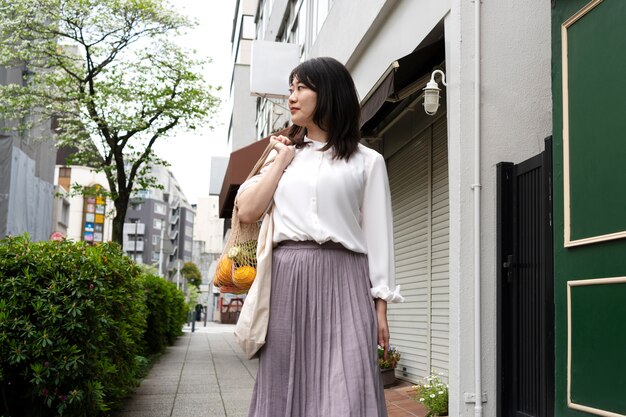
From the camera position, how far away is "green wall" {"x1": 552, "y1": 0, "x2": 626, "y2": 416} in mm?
3508

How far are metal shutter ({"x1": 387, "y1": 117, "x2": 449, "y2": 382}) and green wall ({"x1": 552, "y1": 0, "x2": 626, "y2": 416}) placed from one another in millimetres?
3365

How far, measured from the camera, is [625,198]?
11.3 feet

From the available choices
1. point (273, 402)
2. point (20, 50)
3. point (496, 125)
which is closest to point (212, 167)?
Answer: point (20, 50)

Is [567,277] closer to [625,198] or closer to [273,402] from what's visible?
[625,198]

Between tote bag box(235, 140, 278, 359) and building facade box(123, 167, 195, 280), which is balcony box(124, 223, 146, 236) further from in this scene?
tote bag box(235, 140, 278, 359)

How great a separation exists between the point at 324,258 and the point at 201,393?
624 cm

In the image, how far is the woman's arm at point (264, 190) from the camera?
246 centimetres

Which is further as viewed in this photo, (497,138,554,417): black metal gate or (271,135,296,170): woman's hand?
(497,138,554,417): black metal gate

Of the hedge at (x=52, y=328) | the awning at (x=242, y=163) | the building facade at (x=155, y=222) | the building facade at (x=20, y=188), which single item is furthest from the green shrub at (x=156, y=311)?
the building facade at (x=155, y=222)

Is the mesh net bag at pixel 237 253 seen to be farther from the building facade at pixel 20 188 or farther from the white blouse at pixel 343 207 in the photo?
the building facade at pixel 20 188

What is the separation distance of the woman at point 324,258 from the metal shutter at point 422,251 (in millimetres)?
5113

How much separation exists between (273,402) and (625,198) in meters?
2.12

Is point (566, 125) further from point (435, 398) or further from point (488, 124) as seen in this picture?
point (435, 398)

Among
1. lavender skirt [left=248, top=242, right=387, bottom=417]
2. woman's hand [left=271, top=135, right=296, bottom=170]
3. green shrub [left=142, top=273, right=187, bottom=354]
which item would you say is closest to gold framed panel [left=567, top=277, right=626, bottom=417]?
lavender skirt [left=248, top=242, right=387, bottom=417]
